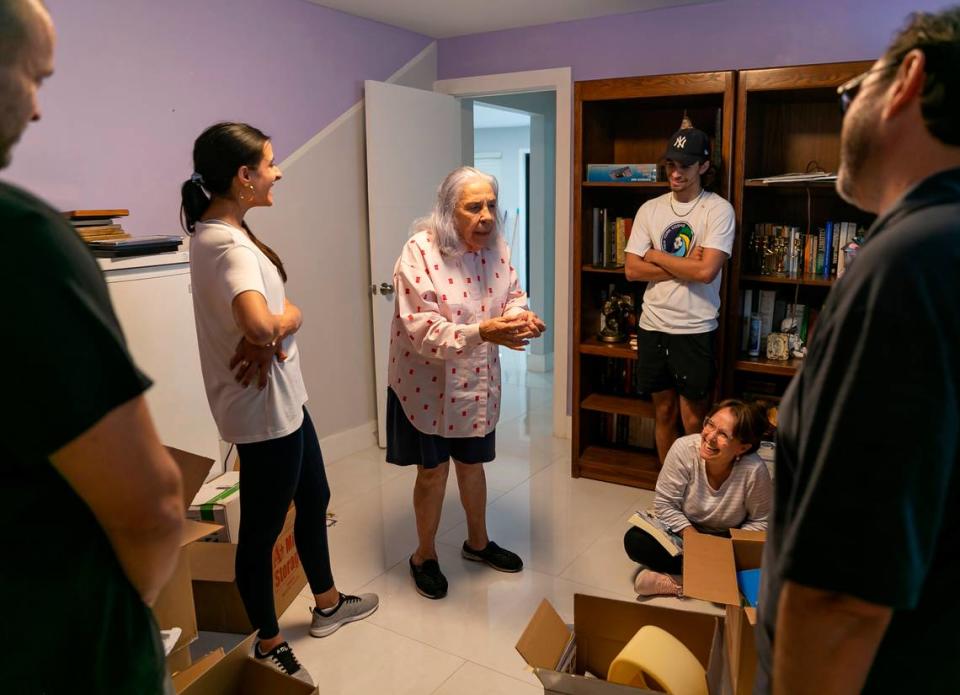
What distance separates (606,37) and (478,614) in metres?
2.97

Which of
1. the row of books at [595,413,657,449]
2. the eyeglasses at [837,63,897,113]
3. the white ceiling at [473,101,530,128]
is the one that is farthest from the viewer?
the white ceiling at [473,101,530,128]

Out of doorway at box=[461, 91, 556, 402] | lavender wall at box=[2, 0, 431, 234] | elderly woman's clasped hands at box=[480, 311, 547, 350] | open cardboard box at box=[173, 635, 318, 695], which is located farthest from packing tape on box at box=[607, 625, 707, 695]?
doorway at box=[461, 91, 556, 402]

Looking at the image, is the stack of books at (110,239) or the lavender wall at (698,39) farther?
the lavender wall at (698,39)

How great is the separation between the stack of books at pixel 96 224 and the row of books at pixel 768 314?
254 centimetres

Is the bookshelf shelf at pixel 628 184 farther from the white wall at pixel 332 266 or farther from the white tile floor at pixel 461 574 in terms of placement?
the white tile floor at pixel 461 574

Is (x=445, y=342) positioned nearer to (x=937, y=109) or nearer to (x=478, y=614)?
(x=478, y=614)

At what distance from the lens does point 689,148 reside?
9.91ft

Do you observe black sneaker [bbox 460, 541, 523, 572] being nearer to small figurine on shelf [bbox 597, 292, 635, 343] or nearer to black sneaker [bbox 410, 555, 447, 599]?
black sneaker [bbox 410, 555, 447, 599]

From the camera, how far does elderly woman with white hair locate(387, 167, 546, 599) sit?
228cm

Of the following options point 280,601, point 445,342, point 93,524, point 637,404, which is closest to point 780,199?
point 637,404

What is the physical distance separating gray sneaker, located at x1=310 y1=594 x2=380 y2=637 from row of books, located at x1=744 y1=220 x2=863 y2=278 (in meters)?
2.17

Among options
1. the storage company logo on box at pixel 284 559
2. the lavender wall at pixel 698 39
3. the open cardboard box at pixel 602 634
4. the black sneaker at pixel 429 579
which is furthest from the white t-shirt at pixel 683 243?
the storage company logo on box at pixel 284 559

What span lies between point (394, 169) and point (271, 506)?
2454mm

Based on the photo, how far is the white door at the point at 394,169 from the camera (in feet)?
12.7
